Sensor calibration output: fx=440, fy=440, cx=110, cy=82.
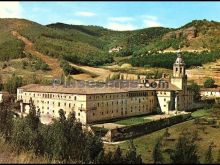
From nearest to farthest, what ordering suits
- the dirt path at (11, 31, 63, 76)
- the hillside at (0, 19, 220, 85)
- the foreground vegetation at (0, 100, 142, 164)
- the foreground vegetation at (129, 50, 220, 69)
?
the foreground vegetation at (0, 100, 142, 164) < the dirt path at (11, 31, 63, 76) < the foreground vegetation at (129, 50, 220, 69) < the hillside at (0, 19, 220, 85)

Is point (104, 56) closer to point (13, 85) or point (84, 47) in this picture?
point (84, 47)

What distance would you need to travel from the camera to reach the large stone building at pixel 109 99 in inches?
2500

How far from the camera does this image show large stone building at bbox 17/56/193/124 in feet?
208

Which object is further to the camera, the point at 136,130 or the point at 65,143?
the point at 136,130

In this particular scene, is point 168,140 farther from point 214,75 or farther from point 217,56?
point 217,56

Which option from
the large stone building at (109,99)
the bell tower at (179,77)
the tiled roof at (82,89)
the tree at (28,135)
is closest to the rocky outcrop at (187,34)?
the bell tower at (179,77)

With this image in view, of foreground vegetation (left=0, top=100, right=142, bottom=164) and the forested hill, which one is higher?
the forested hill

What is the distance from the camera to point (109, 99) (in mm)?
66688

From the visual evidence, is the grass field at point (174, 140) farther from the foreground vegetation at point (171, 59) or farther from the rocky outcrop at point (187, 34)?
the rocky outcrop at point (187, 34)

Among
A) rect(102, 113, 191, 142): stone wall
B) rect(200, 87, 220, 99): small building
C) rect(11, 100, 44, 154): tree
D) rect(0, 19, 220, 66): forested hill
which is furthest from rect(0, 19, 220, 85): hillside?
rect(11, 100, 44, 154): tree

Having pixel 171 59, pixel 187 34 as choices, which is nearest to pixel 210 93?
pixel 171 59

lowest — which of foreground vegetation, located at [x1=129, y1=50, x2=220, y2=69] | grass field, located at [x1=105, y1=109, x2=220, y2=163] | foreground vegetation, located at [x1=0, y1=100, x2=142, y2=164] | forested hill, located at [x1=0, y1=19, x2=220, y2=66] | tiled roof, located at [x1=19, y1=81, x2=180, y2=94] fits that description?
grass field, located at [x1=105, y1=109, x2=220, y2=163]

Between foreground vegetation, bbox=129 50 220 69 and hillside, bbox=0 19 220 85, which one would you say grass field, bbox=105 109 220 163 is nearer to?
hillside, bbox=0 19 220 85

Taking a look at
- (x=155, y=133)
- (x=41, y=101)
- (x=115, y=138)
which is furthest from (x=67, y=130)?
(x=41, y=101)
